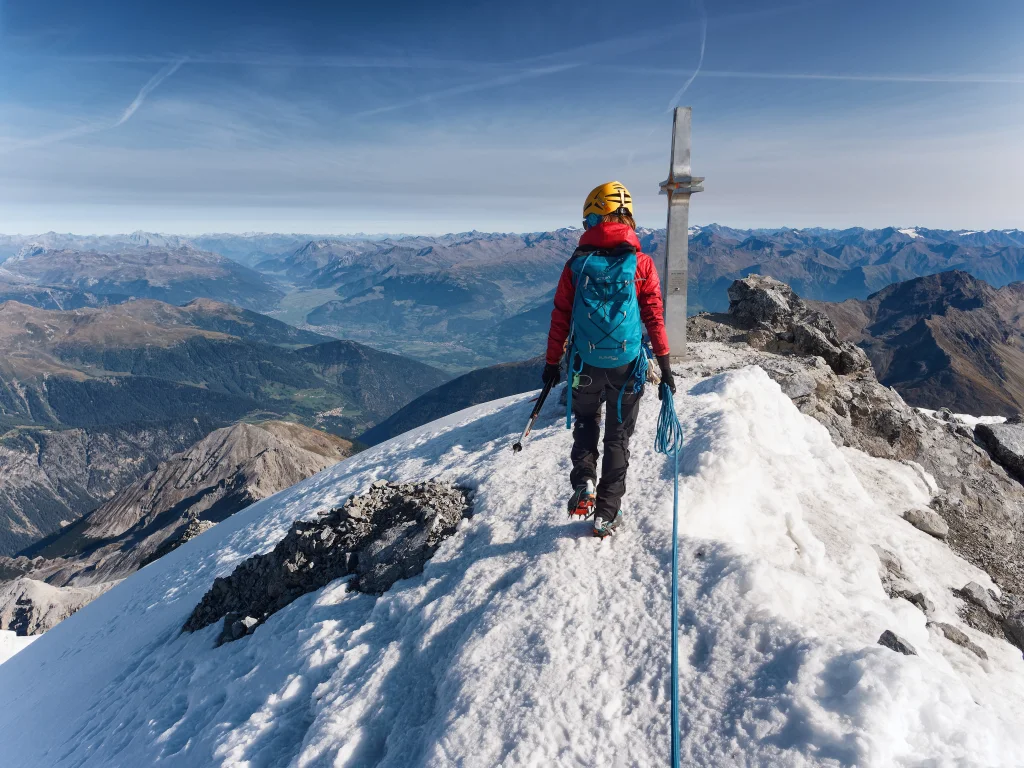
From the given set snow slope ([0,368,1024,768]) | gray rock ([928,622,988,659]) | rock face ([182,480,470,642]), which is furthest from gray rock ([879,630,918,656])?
rock face ([182,480,470,642])

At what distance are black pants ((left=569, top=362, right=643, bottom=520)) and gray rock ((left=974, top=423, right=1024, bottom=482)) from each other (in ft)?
51.3

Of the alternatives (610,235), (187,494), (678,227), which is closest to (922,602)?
(610,235)

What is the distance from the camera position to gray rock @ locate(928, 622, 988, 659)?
653cm

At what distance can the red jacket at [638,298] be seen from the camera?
6867 mm

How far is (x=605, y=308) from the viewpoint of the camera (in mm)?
6812

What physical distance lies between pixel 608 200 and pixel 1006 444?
1703cm

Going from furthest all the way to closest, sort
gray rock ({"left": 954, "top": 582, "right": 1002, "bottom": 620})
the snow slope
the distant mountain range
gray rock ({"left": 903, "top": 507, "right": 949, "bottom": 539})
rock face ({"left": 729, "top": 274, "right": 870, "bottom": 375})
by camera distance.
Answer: the distant mountain range
rock face ({"left": 729, "top": 274, "right": 870, "bottom": 375})
gray rock ({"left": 903, "top": 507, "right": 949, "bottom": 539})
gray rock ({"left": 954, "top": 582, "right": 1002, "bottom": 620})
the snow slope

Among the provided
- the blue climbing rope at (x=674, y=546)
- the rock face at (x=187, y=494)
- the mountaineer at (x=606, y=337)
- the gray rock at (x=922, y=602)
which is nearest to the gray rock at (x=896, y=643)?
the blue climbing rope at (x=674, y=546)

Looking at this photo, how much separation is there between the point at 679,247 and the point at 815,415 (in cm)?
587

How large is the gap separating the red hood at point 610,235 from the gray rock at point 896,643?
501 centimetres

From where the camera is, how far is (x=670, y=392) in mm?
7453

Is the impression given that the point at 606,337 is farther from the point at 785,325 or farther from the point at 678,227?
the point at 785,325

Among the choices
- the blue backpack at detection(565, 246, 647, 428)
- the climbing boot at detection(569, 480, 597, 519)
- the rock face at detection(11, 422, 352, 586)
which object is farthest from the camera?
the rock face at detection(11, 422, 352, 586)

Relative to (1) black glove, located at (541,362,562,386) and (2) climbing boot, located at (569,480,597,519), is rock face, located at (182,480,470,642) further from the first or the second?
(1) black glove, located at (541,362,562,386)
